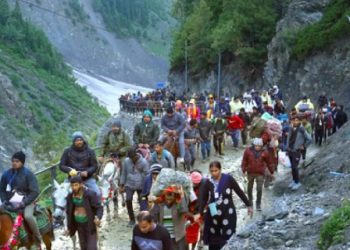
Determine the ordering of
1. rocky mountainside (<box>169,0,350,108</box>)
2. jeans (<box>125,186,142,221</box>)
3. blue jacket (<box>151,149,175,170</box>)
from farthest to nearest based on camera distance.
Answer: rocky mountainside (<box>169,0,350,108</box>)
blue jacket (<box>151,149,175,170</box>)
jeans (<box>125,186,142,221</box>)

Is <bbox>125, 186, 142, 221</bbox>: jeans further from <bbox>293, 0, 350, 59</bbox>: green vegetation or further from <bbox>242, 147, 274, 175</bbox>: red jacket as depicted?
<bbox>293, 0, 350, 59</bbox>: green vegetation

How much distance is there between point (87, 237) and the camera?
996 centimetres

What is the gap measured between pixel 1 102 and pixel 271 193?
245 feet

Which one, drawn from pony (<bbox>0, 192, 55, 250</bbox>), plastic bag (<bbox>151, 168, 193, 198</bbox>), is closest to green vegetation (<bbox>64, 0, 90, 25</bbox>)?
pony (<bbox>0, 192, 55, 250</bbox>)

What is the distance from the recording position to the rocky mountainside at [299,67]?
109ft

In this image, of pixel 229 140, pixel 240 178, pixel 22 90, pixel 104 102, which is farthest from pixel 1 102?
pixel 240 178

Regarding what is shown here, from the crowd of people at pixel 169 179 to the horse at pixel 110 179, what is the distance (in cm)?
13

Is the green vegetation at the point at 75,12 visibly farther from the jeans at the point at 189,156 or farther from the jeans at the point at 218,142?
the jeans at the point at 189,156

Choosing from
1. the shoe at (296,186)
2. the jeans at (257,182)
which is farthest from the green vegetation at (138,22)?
the jeans at (257,182)

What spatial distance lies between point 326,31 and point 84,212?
28519mm

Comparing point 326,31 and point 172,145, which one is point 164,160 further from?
point 326,31

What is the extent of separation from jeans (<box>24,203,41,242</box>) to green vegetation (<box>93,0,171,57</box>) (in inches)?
6159

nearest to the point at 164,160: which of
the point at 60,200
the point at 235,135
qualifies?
the point at 60,200

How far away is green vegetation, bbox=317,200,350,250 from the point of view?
28.7ft
